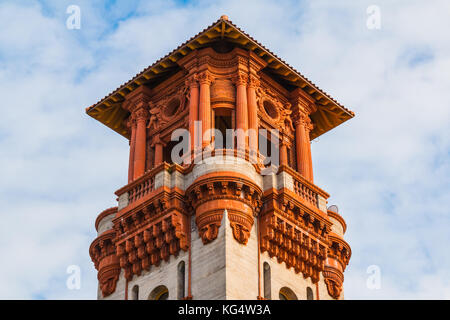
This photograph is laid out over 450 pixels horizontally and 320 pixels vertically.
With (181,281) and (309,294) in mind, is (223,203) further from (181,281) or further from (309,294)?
(309,294)

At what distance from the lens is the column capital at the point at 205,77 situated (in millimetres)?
51441

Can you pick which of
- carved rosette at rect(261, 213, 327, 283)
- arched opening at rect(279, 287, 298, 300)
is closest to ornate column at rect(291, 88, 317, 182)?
carved rosette at rect(261, 213, 327, 283)

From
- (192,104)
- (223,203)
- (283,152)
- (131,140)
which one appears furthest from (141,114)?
(223,203)

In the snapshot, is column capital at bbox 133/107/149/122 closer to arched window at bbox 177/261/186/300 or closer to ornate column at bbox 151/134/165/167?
ornate column at bbox 151/134/165/167

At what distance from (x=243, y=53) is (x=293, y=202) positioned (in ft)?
27.4

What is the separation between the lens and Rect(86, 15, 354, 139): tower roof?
51969 mm

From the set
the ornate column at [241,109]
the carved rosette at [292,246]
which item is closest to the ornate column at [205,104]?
the ornate column at [241,109]

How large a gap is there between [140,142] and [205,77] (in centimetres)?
444

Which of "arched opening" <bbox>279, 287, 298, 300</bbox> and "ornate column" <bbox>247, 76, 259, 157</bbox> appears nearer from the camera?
"arched opening" <bbox>279, 287, 298, 300</bbox>

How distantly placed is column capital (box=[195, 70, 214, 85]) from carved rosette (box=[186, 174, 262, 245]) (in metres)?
6.59

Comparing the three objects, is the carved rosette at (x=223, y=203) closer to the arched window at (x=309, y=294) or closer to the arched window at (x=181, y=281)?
the arched window at (x=181, y=281)

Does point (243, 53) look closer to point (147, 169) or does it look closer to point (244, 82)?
point (244, 82)

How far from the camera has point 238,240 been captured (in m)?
45.4
